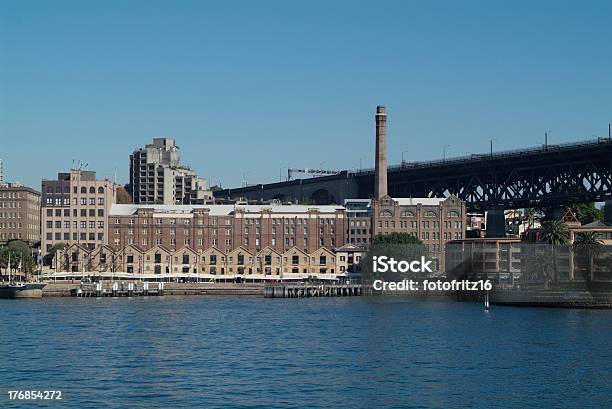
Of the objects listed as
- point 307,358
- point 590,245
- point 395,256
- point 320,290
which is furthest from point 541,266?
point 307,358

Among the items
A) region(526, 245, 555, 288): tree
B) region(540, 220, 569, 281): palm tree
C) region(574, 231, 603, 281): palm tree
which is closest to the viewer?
region(574, 231, 603, 281): palm tree

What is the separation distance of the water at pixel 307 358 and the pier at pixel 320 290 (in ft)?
157

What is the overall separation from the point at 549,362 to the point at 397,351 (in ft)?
39.9

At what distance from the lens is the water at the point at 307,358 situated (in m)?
68.0

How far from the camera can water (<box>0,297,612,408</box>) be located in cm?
6800

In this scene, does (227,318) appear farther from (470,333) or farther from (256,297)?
(256,297)

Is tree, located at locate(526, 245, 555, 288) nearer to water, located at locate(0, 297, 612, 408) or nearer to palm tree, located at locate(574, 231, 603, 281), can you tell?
palm tree, located at locate(574, 231, 603, 281)

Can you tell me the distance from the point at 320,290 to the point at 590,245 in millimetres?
47099

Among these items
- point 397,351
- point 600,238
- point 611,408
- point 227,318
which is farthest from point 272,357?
point 600,238

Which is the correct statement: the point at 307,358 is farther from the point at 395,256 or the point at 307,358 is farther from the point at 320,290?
the point at 395,256

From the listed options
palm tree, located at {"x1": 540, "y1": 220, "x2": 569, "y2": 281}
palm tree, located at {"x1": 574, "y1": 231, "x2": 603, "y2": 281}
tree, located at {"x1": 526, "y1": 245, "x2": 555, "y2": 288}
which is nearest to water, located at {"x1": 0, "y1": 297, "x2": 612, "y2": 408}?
palm tree, located at {"x1": 574, "y1": 231, "x2": 603, "y2": 281}

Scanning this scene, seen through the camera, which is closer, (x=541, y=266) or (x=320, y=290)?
(x=541, y=266)

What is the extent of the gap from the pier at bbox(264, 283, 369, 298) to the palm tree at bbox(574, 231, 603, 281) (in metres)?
37.9

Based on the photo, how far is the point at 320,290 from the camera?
629ft
